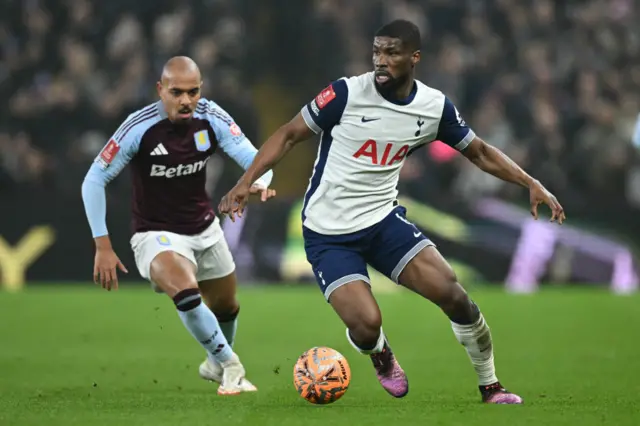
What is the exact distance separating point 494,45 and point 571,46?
126 centimetres

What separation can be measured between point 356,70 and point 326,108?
12.0 meters

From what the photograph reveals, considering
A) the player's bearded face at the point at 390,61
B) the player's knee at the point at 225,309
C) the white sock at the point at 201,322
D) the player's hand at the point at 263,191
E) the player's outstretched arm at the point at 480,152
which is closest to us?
the player's bearded face at the point at 390,61

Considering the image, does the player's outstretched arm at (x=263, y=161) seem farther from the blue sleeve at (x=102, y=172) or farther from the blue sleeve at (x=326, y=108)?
the blue sleeve at (x=102, y=172)

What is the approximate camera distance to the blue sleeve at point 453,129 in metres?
8.07

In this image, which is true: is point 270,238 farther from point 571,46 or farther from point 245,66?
point 571,46

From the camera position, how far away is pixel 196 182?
9.35m

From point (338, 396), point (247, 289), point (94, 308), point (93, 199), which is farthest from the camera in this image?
point (247, 289)

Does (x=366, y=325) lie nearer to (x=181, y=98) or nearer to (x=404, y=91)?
(x=404, y=91)

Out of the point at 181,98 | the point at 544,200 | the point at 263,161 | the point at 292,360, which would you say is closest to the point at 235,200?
the point at 263,161

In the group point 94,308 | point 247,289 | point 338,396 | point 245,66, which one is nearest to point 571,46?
point 245,66

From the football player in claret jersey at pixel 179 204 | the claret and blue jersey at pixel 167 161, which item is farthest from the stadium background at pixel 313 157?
the claret and blue jersey at pixel 167 161

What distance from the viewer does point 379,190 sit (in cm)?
812

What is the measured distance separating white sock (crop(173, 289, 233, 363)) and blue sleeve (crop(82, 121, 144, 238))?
2.55 ft

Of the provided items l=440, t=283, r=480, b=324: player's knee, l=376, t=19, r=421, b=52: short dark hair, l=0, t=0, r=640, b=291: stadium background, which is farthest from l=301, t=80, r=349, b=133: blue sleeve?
l=0, t=0, r=640, b=291: stadium background
